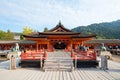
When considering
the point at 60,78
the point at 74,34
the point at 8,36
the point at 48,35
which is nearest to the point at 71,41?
the point at 74,34

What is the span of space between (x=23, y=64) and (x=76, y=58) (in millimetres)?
5357

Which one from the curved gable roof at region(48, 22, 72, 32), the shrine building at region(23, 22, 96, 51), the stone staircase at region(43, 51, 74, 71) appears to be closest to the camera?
the stone staircase at region(43, 51, 74, 71)

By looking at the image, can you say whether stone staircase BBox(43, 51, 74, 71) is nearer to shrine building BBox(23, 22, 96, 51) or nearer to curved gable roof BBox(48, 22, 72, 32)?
shrine building BBox(23, 22, 96, 51)

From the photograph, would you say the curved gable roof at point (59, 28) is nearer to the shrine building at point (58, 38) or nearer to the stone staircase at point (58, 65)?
the shrine building at point (58, 38)

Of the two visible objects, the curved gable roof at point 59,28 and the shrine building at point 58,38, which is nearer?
the shrine building at point 58,38

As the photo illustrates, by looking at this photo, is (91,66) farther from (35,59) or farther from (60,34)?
(60,34)

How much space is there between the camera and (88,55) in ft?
62.6

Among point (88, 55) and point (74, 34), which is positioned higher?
point (74, 34)

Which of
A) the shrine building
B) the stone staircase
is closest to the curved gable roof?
the shrine building

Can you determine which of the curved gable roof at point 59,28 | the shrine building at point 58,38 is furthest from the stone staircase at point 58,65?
the curved gable roof at point 59,28

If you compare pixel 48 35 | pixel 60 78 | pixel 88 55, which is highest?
pixel 48 35

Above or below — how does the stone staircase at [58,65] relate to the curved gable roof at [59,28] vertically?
below

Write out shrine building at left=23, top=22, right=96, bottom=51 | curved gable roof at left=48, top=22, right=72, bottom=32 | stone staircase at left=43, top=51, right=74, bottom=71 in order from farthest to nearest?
curved gable roof at left=48, top=22, right=72, bottom=32
shrine building at left=23, top=22, right=96, bottom=51
stone staircase at left=43, top=51, right=74, bottom=71

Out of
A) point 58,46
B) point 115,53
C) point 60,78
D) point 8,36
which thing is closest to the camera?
point 60,78
